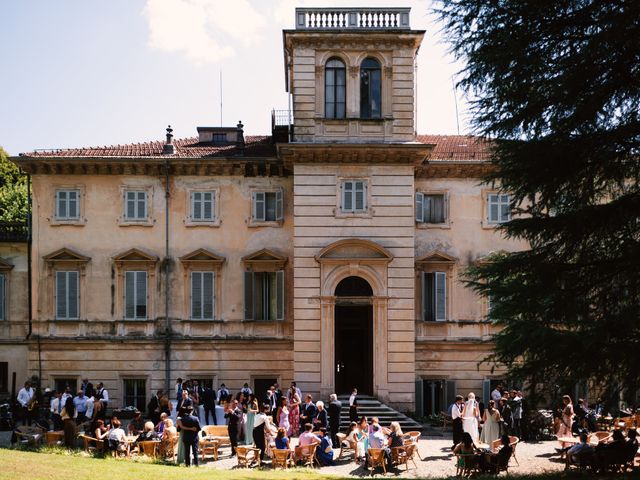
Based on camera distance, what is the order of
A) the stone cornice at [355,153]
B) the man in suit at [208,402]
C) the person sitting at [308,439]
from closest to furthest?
the person sitting at [308,439] < the man in suit at [208,402] < the stone cornice at [355,153]

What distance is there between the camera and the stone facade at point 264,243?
108 feet

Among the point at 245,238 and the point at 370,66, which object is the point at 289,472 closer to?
the point at 245,238

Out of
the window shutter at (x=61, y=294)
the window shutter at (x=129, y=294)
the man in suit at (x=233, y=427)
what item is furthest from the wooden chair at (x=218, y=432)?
the window shutter at (x=61, y=294)

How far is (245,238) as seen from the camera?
115 ft

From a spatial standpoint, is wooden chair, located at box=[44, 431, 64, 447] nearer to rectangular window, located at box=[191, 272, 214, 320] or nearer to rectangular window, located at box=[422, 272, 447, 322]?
rectangular window, located at box=[191, 272, 214, 320]

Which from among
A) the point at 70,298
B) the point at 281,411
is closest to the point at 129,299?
the point at 70,298

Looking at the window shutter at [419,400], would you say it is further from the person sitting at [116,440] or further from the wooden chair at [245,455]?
the person sitting at [116,440]

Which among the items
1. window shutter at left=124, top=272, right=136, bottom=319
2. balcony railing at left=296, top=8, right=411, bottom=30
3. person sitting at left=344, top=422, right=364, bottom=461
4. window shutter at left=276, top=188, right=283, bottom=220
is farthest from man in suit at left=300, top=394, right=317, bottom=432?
balcony railing at left=296, top=8, right=411, bottom=30

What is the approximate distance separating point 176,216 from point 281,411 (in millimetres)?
12134

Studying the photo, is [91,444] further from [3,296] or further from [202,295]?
[3,296]

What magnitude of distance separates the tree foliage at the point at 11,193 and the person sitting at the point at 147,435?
2920cm

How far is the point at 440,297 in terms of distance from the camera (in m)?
34.8

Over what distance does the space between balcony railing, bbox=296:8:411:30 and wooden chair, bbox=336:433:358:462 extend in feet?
53.3

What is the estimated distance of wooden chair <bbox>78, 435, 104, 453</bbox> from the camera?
23969 mm
